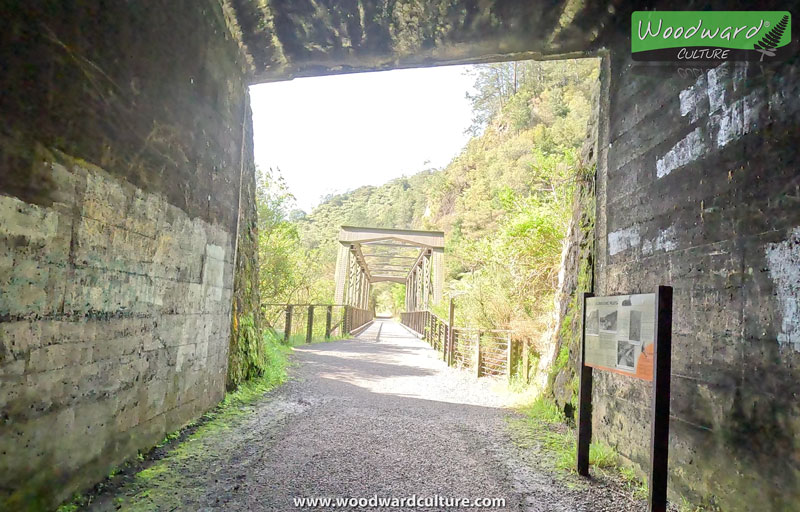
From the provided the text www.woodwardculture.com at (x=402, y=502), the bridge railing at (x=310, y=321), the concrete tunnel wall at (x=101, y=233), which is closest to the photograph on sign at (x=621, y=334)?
the text www.woodwardculture.com at (x=402, y=502)

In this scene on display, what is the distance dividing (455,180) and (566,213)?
27.0 meters

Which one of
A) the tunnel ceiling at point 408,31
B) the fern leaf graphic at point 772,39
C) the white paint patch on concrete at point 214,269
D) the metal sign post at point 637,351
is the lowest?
the metal sign post at point 637,351

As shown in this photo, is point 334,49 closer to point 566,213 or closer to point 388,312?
point 566,213

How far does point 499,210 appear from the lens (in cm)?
2041

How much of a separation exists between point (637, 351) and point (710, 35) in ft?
6.36

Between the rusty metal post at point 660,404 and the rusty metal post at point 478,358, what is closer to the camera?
the rusty metal post at point 660,404

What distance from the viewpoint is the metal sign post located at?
2.35m

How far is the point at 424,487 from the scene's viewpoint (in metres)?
2.92

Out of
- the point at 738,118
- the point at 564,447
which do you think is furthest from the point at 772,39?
the point at 564,447

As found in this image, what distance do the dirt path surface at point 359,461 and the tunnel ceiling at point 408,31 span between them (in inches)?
142

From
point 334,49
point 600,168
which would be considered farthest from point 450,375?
point 334,49

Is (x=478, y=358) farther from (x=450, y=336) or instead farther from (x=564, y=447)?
(x=564, y=447)

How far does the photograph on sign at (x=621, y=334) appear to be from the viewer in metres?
2.53

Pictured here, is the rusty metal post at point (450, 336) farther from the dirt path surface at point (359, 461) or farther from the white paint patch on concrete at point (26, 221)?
the white paint patch on concrete at point (26, 221)
